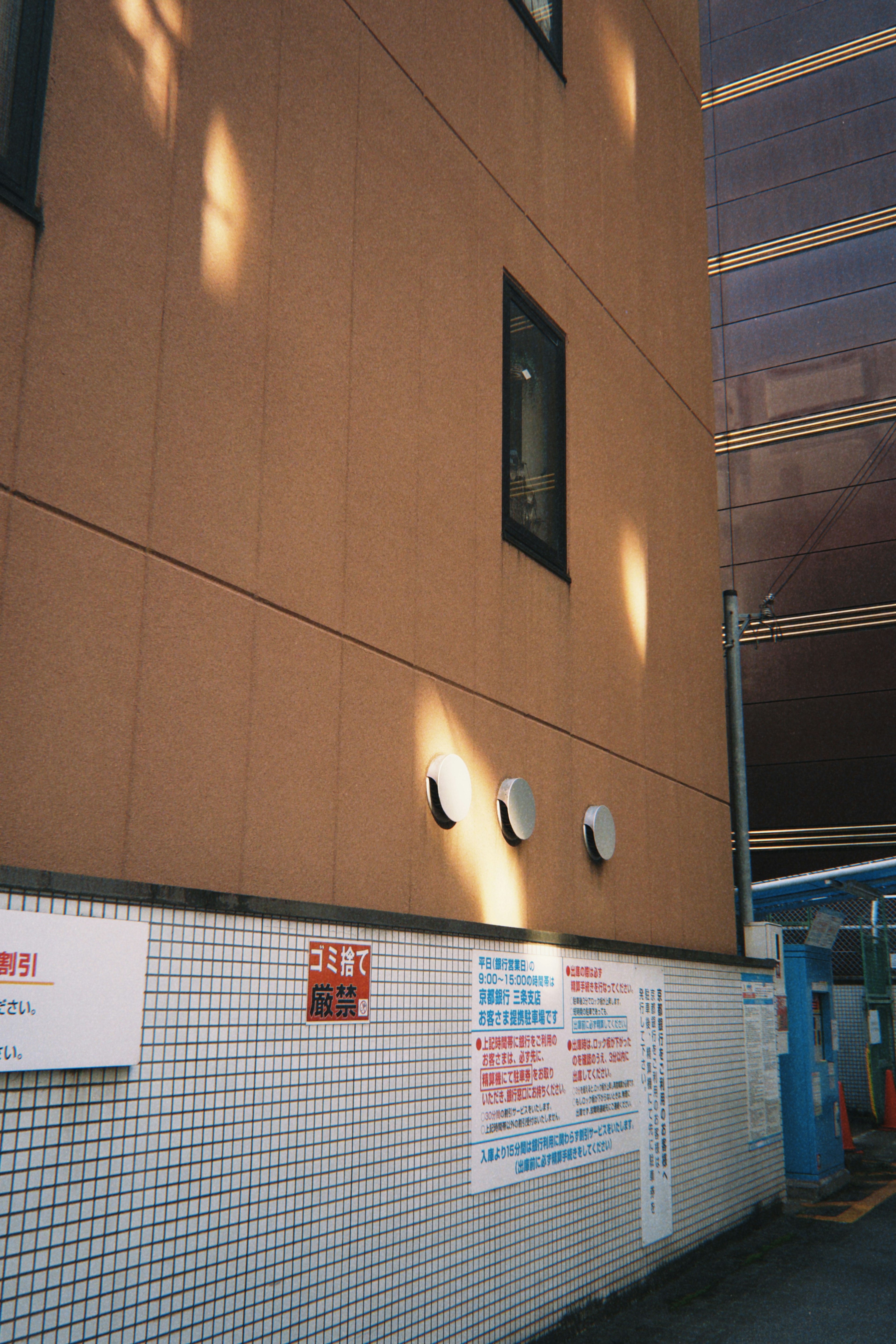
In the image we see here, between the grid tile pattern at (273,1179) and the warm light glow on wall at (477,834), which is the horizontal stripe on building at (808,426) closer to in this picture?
the warm light glow on wall at (477,834)

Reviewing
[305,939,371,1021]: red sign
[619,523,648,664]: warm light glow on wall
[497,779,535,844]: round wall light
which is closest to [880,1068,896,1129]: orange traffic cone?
[619,523,648,664]: warm light glow on wall

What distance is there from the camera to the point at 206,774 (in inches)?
171

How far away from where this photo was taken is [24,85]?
3951mm

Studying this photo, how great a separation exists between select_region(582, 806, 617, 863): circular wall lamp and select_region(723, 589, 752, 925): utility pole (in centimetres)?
311

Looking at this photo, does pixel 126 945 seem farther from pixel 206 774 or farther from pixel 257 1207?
pixel 257 1207

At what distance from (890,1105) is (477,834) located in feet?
37.8

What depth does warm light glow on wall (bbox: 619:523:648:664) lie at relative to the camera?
8.57 m

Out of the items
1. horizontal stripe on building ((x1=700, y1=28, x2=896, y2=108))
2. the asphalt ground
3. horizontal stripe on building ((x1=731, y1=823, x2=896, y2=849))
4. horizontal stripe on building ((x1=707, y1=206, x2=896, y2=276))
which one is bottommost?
the asphalt ground

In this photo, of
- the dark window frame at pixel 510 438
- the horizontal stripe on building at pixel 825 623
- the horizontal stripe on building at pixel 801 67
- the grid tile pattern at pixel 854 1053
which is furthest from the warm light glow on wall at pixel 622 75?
the horizontal stripe on building at pixel 801 67

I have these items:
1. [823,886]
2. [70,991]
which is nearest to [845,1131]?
[823,886]

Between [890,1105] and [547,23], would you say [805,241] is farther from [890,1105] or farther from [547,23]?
[890,1105]

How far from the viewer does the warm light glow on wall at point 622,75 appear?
938 cm

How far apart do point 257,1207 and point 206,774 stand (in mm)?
1636

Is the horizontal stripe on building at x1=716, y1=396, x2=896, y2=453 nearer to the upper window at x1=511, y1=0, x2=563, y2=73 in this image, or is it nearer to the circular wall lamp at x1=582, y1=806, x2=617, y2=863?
the upper window at x1=511, y1=0, x2=563, y2=73
